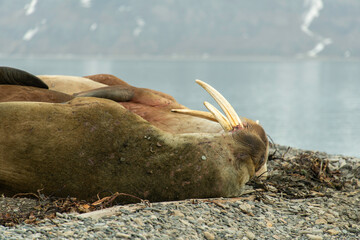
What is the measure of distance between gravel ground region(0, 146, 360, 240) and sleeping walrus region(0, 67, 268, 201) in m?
0.22

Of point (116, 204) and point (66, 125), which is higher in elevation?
point (66, 125)

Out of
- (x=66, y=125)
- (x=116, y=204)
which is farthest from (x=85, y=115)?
(x=116, y=204)

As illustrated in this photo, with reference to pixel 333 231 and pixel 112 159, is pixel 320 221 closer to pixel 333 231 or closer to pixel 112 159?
pixel 333 231

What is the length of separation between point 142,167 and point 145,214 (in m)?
0.60

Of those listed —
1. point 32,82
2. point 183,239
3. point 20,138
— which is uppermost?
point 32,82

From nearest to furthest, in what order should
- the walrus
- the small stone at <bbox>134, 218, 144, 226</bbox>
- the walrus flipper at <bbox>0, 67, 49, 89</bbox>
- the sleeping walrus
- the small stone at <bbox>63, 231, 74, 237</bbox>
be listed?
the small stone at <bbox>63, 231, 74, 237</bbox> < the small stone at <bbox>134, 218, 144, 226</bbox> < the sleeping walrus < the walrus flipper at <bbox>0, 67, 49, 89</bbox> < the walrus

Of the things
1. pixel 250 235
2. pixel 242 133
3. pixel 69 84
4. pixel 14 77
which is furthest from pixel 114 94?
pixel 250 235

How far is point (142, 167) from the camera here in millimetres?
4965

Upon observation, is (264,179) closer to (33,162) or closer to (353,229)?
(353,229)

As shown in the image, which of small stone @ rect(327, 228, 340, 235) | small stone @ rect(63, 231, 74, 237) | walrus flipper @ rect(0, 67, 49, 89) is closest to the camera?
small stone @ rect(63, 231, 74, 237)

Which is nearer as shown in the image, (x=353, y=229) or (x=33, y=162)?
(x=33, y=162)

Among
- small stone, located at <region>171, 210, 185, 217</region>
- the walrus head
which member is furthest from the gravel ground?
the walrus head

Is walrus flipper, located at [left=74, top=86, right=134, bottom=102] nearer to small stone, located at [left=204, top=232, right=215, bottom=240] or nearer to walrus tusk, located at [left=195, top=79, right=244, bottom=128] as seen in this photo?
walrus tusk, located at [left=195, top=79, right=244, bottom=128]

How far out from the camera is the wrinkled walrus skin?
16.3ft
